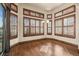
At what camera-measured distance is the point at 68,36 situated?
56.8 inches

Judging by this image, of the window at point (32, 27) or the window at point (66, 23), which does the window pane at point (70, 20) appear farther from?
the window at point (32, 27)

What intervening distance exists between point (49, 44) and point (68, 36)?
37 centimetres

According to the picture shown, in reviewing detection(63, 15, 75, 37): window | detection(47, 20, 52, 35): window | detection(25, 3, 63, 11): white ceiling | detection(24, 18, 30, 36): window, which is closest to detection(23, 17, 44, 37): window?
detection(24, 18, 30, 36): window

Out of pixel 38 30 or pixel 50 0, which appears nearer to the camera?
pixel 50 0

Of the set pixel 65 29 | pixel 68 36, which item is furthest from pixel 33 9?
pixel 68 36

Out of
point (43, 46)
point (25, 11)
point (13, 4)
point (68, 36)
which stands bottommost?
point (43, 46)

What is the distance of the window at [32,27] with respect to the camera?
151 cm

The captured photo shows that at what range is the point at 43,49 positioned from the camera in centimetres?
150

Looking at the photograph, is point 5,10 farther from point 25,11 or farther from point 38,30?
point 38,30

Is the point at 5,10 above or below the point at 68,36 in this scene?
above

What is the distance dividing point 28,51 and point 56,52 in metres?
0.51

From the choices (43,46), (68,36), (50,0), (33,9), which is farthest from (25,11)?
(68,36)

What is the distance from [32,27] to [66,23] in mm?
637

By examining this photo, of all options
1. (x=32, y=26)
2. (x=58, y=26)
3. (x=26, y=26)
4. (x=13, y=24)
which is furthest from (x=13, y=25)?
(x=58, y=26)
